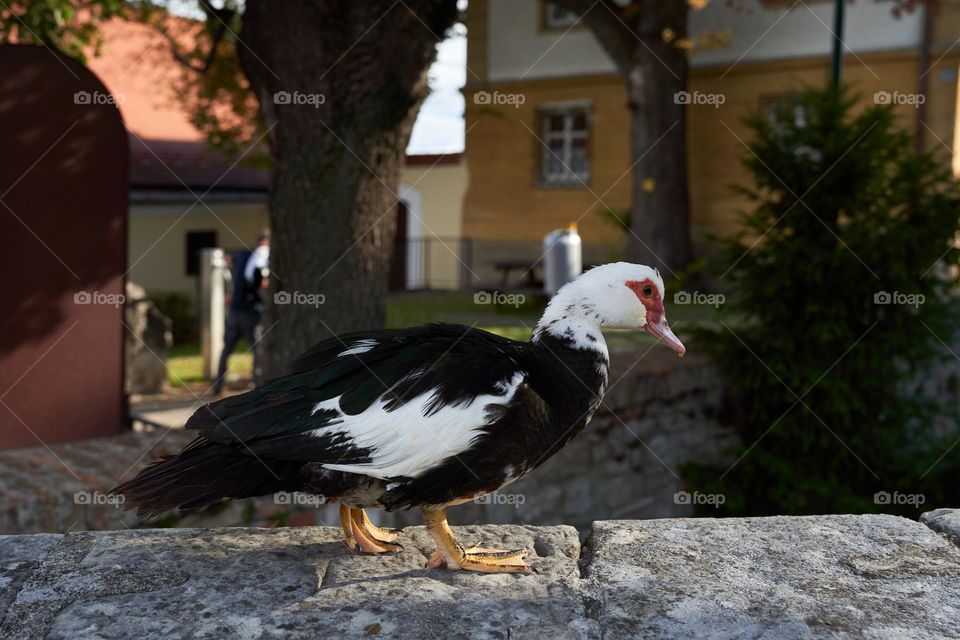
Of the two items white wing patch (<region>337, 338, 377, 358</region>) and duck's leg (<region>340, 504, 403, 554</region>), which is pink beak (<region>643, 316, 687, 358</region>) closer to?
white wing patch (<region>337, 338, 377, 358</region>)

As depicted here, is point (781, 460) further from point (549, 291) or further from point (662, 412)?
point (549, 291)

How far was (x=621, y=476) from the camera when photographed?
7.73 metres

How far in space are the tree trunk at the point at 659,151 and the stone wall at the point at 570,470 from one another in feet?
20.2

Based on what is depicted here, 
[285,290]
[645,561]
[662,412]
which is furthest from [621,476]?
[645,561]

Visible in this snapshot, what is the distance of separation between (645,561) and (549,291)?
861 cm

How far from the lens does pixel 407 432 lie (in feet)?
7.90

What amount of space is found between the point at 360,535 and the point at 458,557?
0.30m

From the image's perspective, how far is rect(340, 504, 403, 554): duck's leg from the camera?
2662 millimetres

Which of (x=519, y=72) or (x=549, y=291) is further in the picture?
(x=519, y=72)
